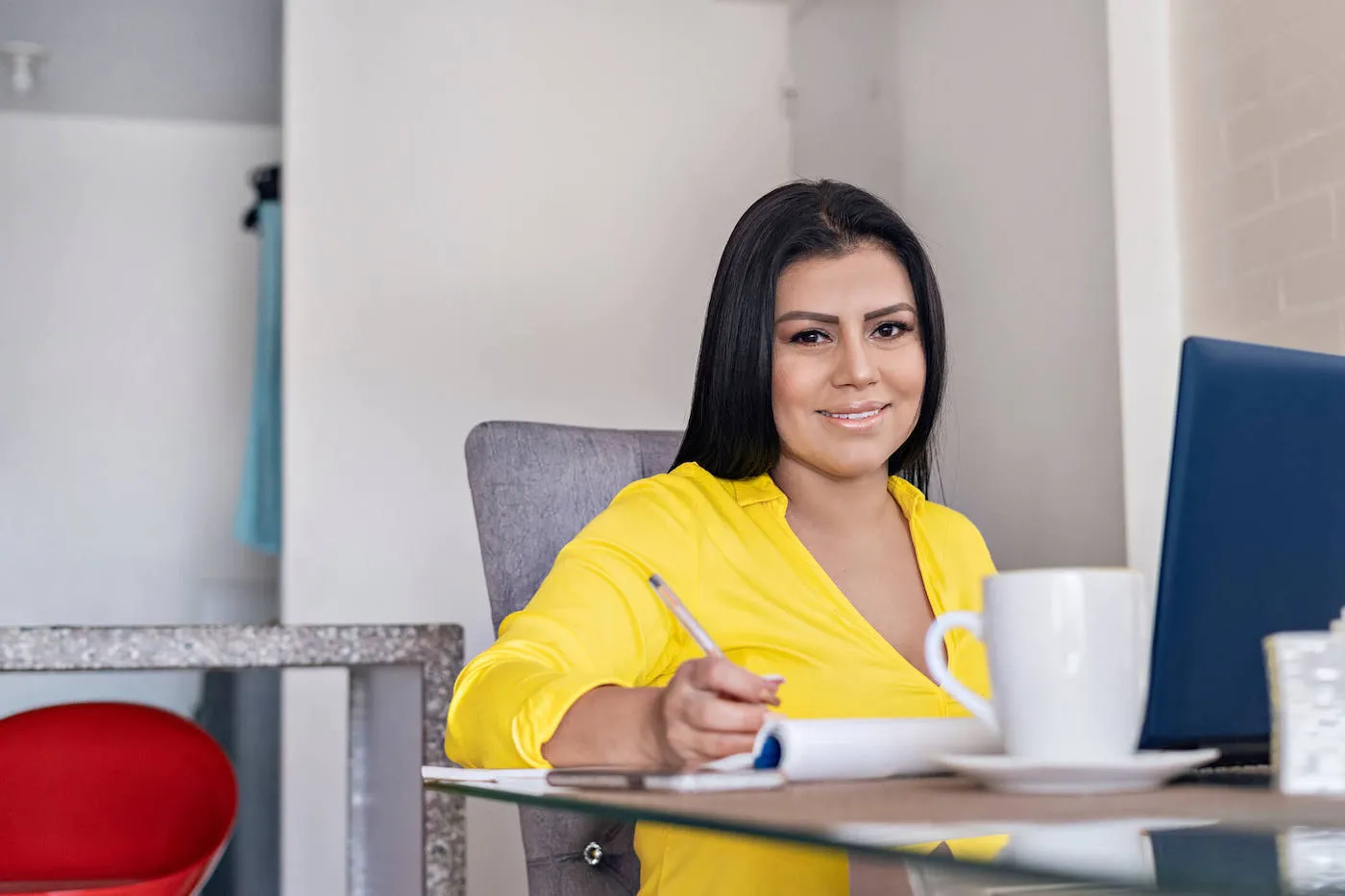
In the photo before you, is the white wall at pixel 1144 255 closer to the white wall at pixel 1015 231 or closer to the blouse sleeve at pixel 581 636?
the white wall at pixel 1015 231

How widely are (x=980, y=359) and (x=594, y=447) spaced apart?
49.8 inches

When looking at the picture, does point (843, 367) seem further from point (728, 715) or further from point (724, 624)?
point (728, 715)

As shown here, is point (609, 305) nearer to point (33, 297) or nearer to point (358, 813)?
point (358, 813)

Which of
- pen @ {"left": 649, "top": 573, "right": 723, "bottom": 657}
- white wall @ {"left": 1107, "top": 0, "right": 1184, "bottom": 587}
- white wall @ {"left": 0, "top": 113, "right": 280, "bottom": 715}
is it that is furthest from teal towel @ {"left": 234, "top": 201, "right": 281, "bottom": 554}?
pen @ {"left": 649, "top": 573, "right": 723, "bottom": 657}

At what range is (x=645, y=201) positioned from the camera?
137 inches

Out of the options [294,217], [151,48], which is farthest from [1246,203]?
[151,48]

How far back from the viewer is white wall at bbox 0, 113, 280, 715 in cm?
444

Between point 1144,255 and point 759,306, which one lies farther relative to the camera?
point 1144,255

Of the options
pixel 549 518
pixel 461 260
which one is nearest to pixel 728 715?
pixel 549 518

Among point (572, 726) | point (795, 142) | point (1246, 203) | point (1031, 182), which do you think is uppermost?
point (795, 142)

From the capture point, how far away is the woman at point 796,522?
4.24 feet

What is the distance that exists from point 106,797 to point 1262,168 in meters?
1.83

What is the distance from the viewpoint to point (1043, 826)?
56 centimetres

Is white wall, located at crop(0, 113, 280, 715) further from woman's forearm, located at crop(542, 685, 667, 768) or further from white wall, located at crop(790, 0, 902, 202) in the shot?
woman's forearm, located at crop(542, 685, 667, 768)
